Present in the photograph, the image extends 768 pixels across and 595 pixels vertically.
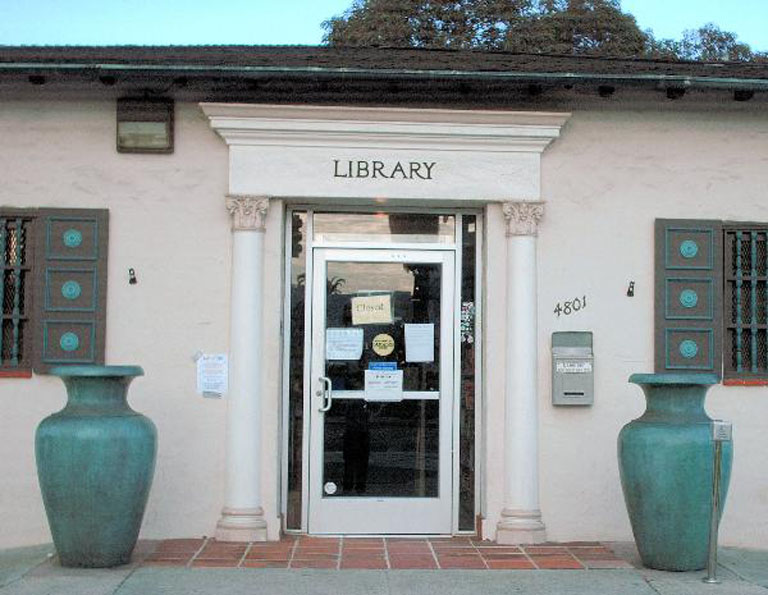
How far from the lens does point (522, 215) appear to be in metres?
7.91

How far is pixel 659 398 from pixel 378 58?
339 cm

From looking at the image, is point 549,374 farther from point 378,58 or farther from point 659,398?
point 378,58

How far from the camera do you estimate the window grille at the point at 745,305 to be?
8023 millimetres

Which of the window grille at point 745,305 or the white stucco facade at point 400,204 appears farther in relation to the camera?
the window grille at point 745,305

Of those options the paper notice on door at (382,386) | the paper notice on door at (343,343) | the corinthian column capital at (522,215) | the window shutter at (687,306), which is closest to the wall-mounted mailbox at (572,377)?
the window shutter at (687,306)

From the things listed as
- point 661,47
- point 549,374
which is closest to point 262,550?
point 549,374

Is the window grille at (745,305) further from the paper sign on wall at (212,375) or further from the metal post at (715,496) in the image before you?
the paper sign on wall at (212,375)

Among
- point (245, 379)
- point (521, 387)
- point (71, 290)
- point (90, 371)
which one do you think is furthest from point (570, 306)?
point (71, 290)

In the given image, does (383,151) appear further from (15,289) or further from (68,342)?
(15,289)

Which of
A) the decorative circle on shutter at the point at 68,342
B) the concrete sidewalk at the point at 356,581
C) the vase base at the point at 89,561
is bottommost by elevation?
the concrete sidewalk at the point at 356,581

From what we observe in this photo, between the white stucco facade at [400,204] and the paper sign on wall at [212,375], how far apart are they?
0.07 metres

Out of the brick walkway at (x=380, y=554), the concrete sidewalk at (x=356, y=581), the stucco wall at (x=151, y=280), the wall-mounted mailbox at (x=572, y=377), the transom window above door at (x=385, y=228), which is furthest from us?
the transom window above door at (x=385, y=228)

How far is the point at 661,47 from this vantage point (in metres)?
28.4

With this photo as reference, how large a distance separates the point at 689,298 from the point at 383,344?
230 cm
